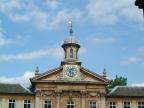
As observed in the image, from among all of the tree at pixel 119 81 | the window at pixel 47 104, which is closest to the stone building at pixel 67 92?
the window at pixel 47 104

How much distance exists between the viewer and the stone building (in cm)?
5841

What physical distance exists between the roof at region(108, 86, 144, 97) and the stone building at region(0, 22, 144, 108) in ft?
0.97

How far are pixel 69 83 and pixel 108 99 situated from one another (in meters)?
6.00

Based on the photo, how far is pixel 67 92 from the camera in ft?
193

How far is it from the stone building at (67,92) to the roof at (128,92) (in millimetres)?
297

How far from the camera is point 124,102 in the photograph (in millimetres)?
60094

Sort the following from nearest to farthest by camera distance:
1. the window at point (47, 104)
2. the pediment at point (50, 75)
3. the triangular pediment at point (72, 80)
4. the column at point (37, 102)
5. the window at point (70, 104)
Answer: the pediment at point (50, 75), the triangular pediment at point (72, 80), the column at point (37, 102), the window at point (47, 104), the window at point (70, 104)

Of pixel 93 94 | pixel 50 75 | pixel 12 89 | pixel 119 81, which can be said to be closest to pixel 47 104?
pixel 50 75

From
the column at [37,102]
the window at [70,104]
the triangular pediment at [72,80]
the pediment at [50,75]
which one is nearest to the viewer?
the pediment at [50,75]

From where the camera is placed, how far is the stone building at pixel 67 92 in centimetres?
5841

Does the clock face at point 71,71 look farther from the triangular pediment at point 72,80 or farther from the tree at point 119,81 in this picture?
the tree at point 119,81

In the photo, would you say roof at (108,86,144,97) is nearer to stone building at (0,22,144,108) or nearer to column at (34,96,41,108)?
stone building at (0,22,144,108)

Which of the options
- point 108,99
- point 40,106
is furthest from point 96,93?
point 40,106

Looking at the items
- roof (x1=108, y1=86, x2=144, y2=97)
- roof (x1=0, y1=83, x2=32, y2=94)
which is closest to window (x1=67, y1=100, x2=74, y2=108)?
roof (x1=108, y1=86, x2=144, y2=97)
